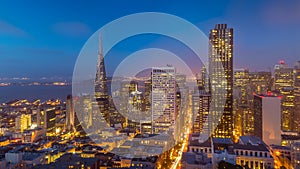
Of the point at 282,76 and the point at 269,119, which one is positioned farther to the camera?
the point at 282,76

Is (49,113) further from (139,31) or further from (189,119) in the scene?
(139,31)

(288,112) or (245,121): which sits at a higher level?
(288,112)

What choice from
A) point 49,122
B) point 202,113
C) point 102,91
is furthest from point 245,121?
point 49,122

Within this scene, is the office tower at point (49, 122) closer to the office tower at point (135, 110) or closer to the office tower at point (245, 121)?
the office tower at point (135, 110)

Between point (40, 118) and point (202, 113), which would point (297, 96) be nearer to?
point (202, 113)

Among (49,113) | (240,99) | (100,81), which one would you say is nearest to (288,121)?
(240,99)

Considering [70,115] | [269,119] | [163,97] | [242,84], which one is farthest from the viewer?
[242,84]

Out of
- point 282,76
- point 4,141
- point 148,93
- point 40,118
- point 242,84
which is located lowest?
point 4,141

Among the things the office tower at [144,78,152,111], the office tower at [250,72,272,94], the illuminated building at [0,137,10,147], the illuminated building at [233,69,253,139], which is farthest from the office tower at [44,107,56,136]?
the office tower at [250,72,272,94]
